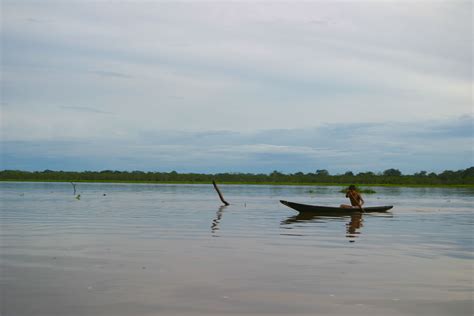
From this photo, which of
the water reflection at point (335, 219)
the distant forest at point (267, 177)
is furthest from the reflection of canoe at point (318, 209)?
the distant forest at point (267, 177)

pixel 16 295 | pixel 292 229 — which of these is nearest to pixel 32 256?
pixel 16 295

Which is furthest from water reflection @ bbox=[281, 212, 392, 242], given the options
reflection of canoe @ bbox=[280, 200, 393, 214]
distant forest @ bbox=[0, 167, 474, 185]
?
distant forest @ bbox=[0, 167, 474, 185]

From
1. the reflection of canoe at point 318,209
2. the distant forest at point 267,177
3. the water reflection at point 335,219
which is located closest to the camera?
the water reflection at point 335,219

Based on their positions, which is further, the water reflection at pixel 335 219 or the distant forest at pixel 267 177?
the distant forest at pixel 267 177

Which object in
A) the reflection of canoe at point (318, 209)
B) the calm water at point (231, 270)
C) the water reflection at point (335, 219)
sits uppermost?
the reflection of canoe at point (318, 209)

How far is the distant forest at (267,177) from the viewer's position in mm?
94875

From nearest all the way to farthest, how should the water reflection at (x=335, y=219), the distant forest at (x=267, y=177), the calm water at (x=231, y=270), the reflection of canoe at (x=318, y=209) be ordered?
the calm water at (x=231, y=270) → the water reflection at (x=335, y=219) → the reflection of canoe at (x=318, y=209) → the distant forest at (x=267, y=177)

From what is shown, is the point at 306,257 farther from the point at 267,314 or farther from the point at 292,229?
the point at 292,229

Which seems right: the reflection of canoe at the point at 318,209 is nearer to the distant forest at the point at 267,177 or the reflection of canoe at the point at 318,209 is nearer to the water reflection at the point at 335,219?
the water reflection at the point at 335,219

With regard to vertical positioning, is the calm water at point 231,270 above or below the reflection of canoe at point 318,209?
below

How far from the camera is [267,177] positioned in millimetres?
108812

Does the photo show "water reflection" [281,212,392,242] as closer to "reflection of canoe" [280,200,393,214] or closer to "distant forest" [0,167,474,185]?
"reflection of canoe" [280,200,393,214]

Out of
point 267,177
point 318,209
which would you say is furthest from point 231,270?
point 267,177

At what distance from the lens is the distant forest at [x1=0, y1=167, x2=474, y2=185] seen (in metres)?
94.9
